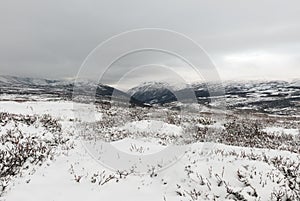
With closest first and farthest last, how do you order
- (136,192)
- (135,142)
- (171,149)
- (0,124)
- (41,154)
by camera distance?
(136,192), (41,154), (171,149), (135,142), (0,124)

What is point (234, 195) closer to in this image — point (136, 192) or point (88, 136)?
point (136, 192)

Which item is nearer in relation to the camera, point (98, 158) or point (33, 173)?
point (33, 173)

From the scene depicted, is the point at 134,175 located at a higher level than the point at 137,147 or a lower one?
lower

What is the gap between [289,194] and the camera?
22.7 ft

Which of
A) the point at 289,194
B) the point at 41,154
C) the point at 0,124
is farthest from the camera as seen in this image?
the point at 0,124

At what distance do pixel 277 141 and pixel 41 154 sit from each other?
42.7 ft

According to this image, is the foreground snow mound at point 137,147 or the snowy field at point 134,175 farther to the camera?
the foreground snow mound at point 137,147

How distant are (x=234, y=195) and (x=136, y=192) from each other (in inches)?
101

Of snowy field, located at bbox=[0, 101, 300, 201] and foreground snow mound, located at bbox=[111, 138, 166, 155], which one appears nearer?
snowy field, located at bbox=[0, 101, 300, 201]

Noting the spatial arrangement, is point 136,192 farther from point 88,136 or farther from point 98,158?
point 88,136

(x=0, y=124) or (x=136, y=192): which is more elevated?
(x=0, y=124)

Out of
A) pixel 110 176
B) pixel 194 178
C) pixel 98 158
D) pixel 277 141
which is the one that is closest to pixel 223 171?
pixel 194 178

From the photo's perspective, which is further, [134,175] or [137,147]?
[137,147]

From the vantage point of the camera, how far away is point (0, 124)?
1353 centimetres
